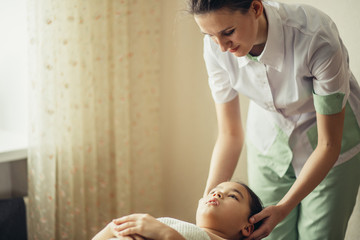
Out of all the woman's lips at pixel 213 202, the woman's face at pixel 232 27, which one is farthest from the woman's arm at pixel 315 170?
the woman's face at pixel 232 27

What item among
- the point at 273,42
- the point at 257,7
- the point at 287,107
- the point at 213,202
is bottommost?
the point at 213,202

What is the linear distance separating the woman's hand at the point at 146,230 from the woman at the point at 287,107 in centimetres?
34

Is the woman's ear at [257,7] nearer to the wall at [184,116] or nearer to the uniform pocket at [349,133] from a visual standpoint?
the uniform pocket at [349,133]

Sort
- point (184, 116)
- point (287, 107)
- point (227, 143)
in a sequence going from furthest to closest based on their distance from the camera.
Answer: point (184, 116) → point (227, 143) → point (287, 107)

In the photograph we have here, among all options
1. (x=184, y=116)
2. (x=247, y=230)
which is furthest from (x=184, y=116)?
(x=247, y=230)

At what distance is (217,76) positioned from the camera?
1702 millimetres

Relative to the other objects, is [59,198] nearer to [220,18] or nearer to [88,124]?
[88,124]

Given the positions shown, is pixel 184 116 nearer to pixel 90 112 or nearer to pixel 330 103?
pixel 90 112

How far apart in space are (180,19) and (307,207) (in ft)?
4.66

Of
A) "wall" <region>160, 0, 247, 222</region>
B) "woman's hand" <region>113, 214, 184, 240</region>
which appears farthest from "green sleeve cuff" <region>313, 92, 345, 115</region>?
"wall" <region>160, 0, 247, 222</region>

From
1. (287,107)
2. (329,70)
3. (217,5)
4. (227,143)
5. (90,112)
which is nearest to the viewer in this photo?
(217,5)

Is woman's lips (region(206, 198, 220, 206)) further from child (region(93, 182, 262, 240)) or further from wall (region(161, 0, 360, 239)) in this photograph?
wall (region(161, 0, 360, 239))

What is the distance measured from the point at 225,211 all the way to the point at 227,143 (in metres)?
0.36

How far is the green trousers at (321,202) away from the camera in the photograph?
169 cm
